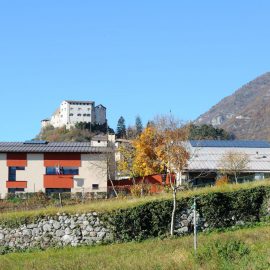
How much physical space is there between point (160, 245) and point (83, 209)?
626cm

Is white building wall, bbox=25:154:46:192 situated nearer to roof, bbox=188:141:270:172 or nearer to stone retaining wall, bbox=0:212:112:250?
roof, bbox=188:141:270:172

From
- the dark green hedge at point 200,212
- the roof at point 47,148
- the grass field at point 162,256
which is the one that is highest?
the roof at point 47,148

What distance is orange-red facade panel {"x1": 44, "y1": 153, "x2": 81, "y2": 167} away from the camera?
64.6m

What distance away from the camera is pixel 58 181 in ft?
210

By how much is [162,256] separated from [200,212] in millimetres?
9150

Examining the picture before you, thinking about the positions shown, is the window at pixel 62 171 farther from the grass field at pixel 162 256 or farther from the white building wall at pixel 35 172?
the grass field at pixel 162 256

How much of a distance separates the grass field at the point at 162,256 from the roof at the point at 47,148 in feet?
122

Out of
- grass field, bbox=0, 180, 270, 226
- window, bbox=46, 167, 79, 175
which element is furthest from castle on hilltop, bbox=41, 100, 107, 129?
grass field, bbox=0, 180, 270, 226

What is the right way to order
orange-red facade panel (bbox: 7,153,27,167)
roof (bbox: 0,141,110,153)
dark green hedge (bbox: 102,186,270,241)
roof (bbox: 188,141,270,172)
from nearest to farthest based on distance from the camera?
1. dark green hedge (bbox: 102,186,270,241)
2. orange-red facade panel (bbox: 7,153,27,167)
3. roof (bbox: 0,141,110,153)
4. roof (bbox: 188,141,270,172)

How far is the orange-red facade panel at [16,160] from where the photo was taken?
64.2m

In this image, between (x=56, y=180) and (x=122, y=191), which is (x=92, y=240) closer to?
(x=122, y=191)

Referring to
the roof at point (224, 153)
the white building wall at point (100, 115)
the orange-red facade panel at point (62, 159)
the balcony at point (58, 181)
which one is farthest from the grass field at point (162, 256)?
the white building wall at point (100, 115)

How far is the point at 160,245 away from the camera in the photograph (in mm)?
24281

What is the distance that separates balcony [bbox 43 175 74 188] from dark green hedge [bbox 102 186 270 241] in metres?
36.4
